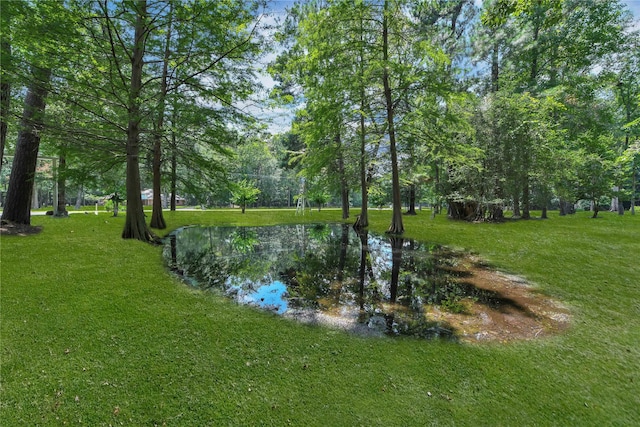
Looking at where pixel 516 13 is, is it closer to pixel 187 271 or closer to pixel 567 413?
pixel 567 413

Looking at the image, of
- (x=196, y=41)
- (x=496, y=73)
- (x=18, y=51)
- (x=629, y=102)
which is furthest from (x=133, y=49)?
(x=629, y=102)

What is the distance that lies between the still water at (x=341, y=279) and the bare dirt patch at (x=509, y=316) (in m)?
0.13

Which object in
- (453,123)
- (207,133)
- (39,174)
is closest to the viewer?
(207,133)

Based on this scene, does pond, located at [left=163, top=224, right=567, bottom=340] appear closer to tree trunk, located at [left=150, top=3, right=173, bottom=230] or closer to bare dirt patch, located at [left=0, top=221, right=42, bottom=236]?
tree trunk, located at [left=150, top=3, right=173, bottom=230]

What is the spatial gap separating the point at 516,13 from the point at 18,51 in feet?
28.8

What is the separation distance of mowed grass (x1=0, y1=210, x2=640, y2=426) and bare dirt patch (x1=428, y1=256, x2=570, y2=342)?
171 mm

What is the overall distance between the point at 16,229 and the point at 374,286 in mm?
7976

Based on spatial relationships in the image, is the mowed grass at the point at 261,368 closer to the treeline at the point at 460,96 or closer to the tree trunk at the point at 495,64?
the treeline at the point at 460,96

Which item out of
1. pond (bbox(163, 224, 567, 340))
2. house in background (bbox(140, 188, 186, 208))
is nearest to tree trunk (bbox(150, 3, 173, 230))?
pond (bbox(163, 224, 567, 340))

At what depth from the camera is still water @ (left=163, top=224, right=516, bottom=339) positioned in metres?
3.29

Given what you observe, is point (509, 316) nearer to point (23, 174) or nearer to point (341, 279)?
point (341, 279)

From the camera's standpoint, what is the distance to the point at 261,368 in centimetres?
230

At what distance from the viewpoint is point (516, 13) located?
12.7ft

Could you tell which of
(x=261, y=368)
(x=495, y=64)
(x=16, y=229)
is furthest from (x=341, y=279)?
(x=495, y=64)
